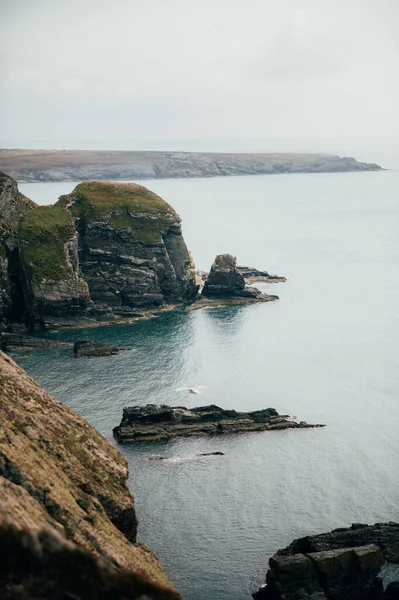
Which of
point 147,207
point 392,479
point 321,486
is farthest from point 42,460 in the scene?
point 147,207

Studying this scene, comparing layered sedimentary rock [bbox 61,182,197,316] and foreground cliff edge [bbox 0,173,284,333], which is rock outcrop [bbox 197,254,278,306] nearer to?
foreground cliff edge [bbox 0,173,284,333]

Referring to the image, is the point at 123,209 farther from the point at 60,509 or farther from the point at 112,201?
the point at 60,509

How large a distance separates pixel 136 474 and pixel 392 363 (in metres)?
61.5

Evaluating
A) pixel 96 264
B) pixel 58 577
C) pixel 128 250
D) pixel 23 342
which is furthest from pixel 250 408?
pixel 58 577

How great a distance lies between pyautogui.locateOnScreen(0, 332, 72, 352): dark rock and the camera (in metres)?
148

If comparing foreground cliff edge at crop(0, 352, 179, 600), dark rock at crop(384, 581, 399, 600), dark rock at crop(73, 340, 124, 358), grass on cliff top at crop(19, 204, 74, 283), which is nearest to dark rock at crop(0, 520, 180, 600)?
foreground cliff edge at crop(0, 352, 179, 600)

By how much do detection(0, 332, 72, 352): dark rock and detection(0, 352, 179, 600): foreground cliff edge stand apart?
231 feet

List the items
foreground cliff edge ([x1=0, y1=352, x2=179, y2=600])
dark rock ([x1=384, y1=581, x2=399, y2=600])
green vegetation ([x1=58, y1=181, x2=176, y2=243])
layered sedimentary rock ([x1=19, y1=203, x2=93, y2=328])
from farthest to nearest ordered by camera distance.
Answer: green vegetation ([x1=58, y1=181, x2=176, y2=243]), layered sedimentary rock ([x1=19, y1=203, x2=93, y2=328]), dark rock ([x1=384, y1=581, x2=399, y2=600]), foreground cliff edge ([x1=0, y1=352, x2=179, y2=600])

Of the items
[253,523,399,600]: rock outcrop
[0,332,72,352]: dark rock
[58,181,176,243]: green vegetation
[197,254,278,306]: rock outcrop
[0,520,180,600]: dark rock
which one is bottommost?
[253,523,399,600]: rock outcrop

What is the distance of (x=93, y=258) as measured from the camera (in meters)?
182

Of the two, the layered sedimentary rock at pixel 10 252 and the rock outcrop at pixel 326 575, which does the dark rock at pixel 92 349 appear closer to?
the layered sedimentary rock at pixel 10 252

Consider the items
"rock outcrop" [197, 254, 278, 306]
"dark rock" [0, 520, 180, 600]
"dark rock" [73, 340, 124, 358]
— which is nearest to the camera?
"dark rock" [0, 520, 180, 600]

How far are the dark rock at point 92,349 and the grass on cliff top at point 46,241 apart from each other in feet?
85.2

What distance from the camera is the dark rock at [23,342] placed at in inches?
5846
